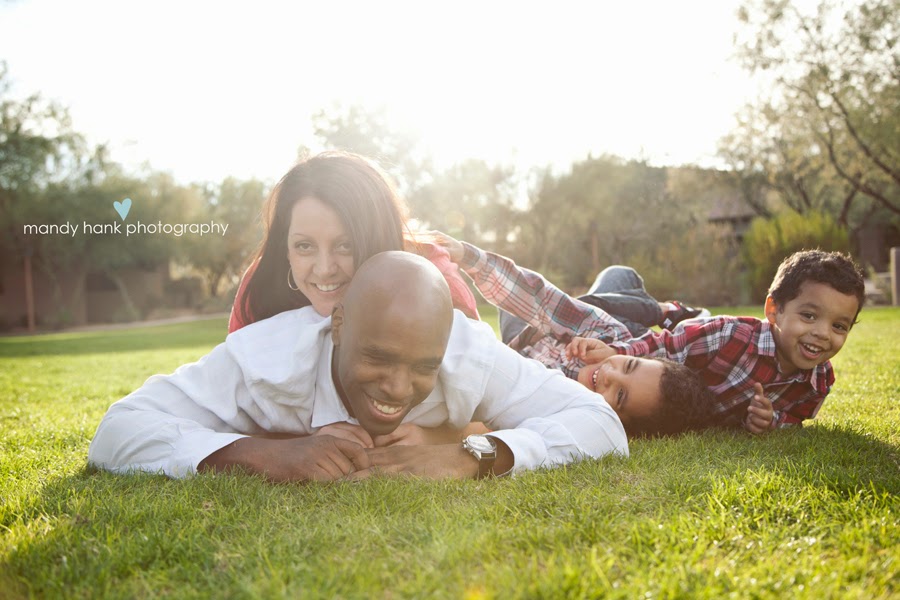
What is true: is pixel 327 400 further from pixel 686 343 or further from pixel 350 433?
pixel 686 343

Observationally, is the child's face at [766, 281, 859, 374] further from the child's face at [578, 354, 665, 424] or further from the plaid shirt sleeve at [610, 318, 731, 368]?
the child's face at [578, 354, 665, 424]

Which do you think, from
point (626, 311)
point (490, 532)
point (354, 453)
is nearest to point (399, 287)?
point (354, 453)

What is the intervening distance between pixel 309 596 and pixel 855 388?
4.99 metres

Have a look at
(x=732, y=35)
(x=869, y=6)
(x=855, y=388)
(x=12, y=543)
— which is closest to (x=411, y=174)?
(x=732, y=35)

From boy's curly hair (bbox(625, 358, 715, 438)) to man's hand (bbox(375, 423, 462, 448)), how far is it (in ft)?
3.74

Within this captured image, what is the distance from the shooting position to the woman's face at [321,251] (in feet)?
10.6

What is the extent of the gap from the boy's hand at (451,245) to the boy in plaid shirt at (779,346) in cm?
97

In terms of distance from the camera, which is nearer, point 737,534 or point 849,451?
point 737,534

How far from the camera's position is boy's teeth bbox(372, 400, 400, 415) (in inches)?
98.4

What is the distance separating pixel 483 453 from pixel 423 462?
9.6 inches

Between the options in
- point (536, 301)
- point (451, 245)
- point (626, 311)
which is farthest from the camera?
point (626, 311)

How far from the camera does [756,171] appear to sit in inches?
1315

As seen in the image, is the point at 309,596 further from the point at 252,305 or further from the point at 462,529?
the point at 252,305

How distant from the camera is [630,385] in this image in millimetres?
3504
